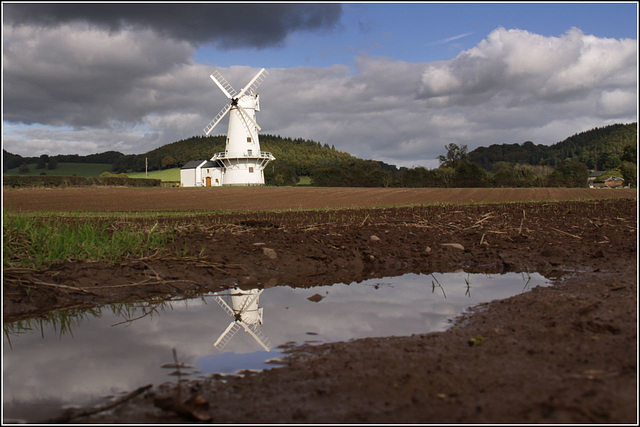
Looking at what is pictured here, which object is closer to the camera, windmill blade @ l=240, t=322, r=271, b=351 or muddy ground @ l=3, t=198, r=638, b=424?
muddy ground @ l=3, t=198, r=638, b=424

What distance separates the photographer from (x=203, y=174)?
81.4 m

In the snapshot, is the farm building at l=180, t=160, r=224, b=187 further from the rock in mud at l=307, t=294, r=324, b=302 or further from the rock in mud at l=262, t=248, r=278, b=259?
the rock in mud at l=307, t=294, r=324, b=302

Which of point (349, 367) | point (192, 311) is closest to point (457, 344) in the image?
point (349, 367)

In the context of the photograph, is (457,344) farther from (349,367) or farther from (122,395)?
(122,395)

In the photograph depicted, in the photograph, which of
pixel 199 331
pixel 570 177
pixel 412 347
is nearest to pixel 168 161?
pixel 570 177

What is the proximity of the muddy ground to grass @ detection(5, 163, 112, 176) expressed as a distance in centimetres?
9343

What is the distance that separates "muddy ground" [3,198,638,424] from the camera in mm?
3184

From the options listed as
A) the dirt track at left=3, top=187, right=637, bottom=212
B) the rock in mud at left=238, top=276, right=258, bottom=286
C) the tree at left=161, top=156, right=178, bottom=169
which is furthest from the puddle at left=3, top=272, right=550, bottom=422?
the tree at left=161, top=156, right=178, bottom=169

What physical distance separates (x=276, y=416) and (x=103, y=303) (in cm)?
498

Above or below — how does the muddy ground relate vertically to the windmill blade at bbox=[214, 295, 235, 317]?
A: above

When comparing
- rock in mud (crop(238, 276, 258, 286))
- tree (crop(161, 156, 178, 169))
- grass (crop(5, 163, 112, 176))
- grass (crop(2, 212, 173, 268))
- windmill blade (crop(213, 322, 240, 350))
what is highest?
tree (crop(161, 156, 178, 169))

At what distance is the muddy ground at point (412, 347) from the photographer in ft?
10.4

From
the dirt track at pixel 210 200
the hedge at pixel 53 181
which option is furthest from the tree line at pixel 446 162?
the dirt track at pixel 210 200

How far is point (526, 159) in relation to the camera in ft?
412
